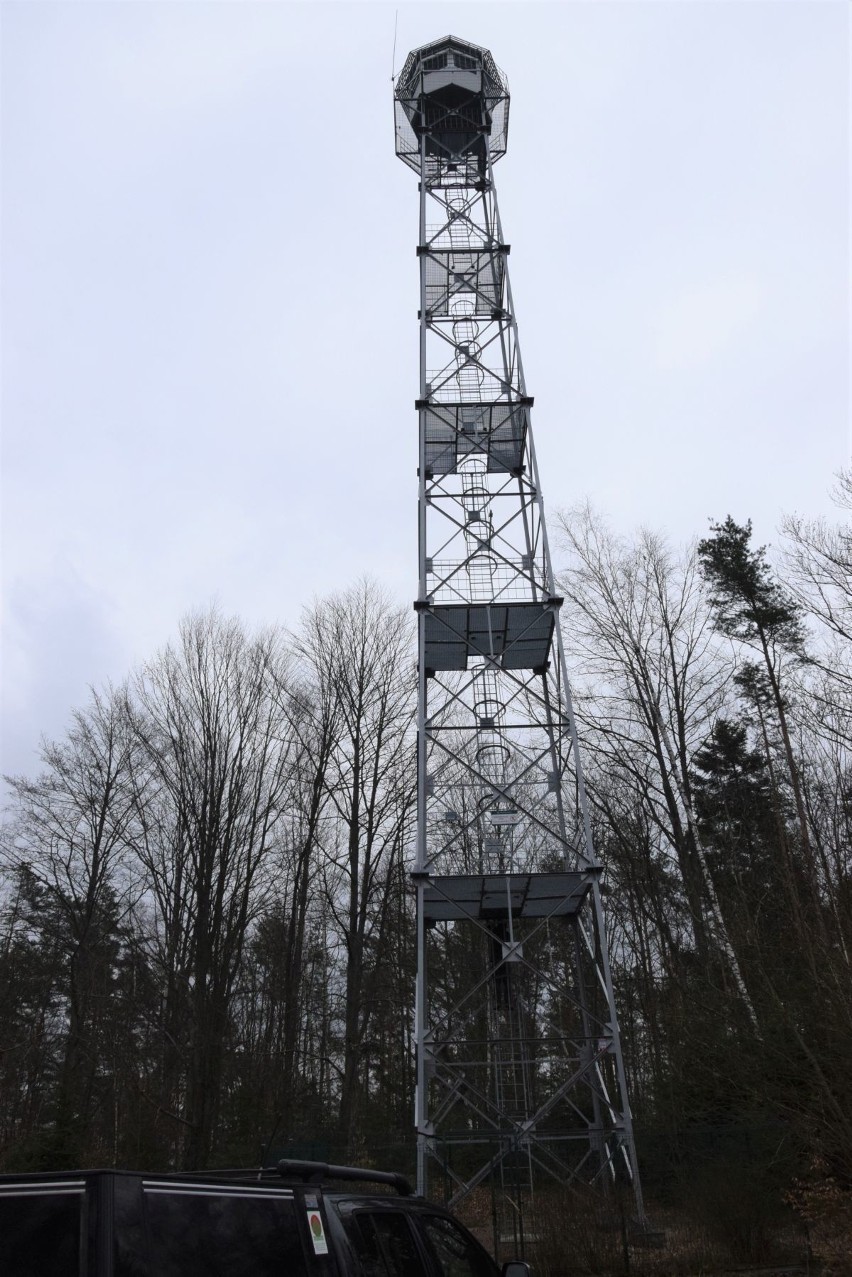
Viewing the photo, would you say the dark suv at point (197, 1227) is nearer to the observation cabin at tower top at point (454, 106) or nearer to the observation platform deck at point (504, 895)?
the observation platform deck at point (504, 895)

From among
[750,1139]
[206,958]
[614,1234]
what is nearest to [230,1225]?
[614,1234]

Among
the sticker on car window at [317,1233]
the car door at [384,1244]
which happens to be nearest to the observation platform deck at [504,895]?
the car door at [384,1244]

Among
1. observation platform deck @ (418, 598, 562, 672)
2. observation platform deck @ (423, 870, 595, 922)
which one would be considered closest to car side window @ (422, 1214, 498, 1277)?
observation platform deck @ (423, 870, 595, 922)

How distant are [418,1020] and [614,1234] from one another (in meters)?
3.35

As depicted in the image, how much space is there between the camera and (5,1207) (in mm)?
3184

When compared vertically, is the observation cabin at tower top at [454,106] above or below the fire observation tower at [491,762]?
above

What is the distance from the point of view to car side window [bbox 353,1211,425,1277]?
13.5ft

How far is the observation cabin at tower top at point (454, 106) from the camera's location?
2092cm

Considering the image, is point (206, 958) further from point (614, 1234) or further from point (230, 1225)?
point (230, 1225)

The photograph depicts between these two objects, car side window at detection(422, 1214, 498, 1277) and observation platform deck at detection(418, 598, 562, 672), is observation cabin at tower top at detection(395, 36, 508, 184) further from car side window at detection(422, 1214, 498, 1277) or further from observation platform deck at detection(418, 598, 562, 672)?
car side window at detection(422, 1214, 498, 1277)

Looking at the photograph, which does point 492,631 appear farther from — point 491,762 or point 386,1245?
point 386,1245

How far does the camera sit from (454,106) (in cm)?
2123

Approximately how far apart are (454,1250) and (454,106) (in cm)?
2123

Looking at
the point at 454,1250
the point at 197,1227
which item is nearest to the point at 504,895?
the point at 454,1250
